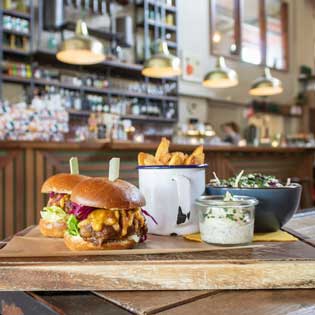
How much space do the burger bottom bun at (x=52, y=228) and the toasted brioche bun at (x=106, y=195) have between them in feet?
0.66

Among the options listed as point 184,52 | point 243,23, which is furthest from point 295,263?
point 243,23

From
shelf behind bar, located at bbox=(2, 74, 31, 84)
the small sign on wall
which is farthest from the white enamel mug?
the small sign on wall

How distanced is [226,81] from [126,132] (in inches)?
72.9

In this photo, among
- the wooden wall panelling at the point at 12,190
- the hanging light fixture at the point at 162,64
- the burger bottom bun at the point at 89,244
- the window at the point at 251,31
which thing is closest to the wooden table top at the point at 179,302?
the burger bottom bun at the point at 89,244

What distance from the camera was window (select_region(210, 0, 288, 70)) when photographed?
9.45 m

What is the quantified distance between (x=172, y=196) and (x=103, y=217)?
0.68 ft

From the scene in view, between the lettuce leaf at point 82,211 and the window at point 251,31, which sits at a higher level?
the window at point 251,31

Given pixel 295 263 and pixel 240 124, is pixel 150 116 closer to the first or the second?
pixel 240 124

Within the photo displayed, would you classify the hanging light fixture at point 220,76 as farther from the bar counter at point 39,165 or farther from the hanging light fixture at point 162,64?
the bar counter at point 39,165

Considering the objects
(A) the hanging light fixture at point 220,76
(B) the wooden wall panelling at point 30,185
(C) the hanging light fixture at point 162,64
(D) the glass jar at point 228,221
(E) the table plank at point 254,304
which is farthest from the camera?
(A) the hanging light fixture at point 220,76

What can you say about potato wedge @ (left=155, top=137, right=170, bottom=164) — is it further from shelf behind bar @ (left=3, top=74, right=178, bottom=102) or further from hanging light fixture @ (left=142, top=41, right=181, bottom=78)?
shelf behind bar @ (left=3, top=74, right=178, bottom=102)

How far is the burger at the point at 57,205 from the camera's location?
107cm

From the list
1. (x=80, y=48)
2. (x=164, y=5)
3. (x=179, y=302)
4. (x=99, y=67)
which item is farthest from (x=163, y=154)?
(x=164, y=5)

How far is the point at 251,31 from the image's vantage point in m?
10.3
